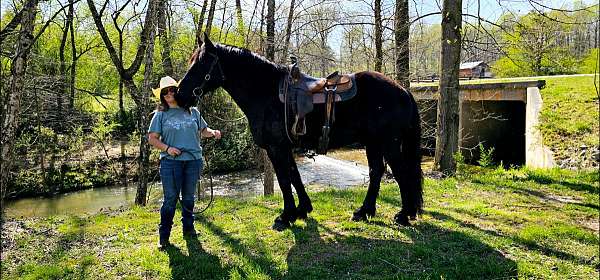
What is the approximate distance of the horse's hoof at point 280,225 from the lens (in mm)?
4867

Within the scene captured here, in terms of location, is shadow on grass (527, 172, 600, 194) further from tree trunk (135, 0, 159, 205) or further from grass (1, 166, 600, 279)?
tree trunk (135, 0, 159, 205)

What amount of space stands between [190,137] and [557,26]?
7222 mm

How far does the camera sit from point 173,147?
423 cm

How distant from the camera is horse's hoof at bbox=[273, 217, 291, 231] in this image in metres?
4.87

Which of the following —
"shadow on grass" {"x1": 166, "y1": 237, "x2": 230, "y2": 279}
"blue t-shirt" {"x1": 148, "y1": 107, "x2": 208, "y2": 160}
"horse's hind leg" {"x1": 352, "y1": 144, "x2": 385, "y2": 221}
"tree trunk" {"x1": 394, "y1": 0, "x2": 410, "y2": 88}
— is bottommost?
"shadow on grass" {"x1": 166, "y1": 237, "x2": 230, "y2": 279}

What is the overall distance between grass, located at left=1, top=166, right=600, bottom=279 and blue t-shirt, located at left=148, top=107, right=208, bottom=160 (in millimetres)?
996

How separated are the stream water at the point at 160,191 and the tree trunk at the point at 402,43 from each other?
3306mm

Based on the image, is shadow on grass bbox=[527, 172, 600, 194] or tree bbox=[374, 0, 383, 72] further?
tree bbox=[374, 0, 383, 72]

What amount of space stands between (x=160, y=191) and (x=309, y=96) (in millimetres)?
10455

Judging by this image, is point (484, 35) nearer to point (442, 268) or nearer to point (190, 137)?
point (442, 268)

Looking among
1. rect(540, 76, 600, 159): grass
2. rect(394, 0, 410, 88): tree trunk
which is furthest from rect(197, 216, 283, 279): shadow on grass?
rect(540, 76, 600, 159): grass

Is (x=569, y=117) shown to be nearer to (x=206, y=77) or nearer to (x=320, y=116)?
(x=320, y=116)

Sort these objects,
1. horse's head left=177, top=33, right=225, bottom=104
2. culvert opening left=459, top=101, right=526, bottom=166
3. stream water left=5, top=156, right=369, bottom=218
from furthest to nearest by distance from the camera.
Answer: culvert opening left=459, top=101, right=526, bottom=166, stream water left=5, top=156, right=369, bottom=218, horse's head left=177, top=33, right=225, bottom=104

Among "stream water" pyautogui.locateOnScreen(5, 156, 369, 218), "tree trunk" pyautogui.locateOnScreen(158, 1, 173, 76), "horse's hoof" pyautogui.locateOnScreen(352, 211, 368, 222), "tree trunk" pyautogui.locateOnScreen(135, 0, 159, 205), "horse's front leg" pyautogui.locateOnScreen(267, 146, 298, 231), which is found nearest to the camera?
"horse's front leg" pyautogui.locateOnScreen(267, 146, 298, 231)
